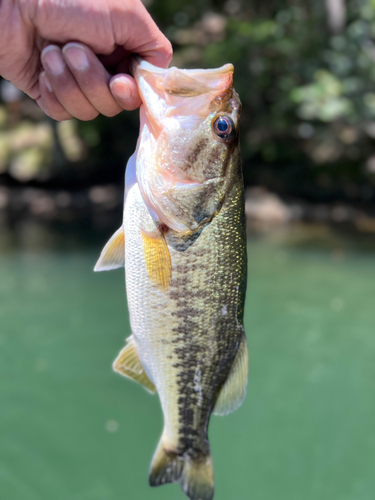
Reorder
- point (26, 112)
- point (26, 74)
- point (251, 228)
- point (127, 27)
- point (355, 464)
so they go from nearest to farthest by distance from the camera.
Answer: point (127, 27), point (26, 74), point (355, 464), point (251, 228), point (26, 112)

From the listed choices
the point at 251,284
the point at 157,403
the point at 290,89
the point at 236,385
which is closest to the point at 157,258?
the point at 236,385

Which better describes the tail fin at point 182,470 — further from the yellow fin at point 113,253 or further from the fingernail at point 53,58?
the fingernail at point 53,58

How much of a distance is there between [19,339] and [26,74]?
14.9ft

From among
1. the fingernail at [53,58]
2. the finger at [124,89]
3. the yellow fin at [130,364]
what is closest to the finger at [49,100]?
the fingernail at [53,58]

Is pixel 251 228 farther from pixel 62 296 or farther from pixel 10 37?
pixel 10 37

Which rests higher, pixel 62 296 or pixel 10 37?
pixel 10 37

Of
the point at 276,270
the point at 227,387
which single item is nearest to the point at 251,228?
the point at 276,270

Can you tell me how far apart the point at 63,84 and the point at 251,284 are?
6179mm

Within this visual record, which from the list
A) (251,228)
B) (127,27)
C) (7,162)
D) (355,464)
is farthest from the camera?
(7,162)

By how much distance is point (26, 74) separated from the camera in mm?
1906

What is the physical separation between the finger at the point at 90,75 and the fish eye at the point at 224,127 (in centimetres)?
40

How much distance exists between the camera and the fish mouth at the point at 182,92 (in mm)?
1610

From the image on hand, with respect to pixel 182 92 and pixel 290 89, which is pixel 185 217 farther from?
pixel 290 89

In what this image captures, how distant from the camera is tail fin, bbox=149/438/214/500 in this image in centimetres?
200
